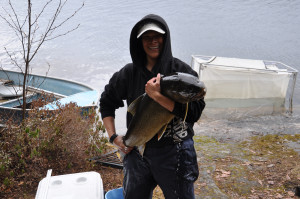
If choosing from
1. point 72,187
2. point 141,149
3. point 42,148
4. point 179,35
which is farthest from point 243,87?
point 179,35

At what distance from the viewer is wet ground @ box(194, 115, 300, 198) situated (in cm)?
453

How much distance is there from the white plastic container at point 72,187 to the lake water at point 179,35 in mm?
10746

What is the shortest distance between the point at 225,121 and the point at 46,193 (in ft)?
27.8

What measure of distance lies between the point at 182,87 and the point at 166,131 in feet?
1.65

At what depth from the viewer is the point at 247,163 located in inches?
221

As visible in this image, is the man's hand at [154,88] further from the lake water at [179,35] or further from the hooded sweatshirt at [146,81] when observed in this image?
the lake water at [179,35]

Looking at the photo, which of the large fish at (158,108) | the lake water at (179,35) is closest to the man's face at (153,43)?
the large fish at (158,108)

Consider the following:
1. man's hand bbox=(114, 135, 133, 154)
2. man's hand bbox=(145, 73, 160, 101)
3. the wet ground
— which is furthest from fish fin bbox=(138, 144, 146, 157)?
the wet ground

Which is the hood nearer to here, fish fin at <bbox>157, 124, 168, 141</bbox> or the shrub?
fish fin at <bbox>157, 124, 168, 141</bbox>

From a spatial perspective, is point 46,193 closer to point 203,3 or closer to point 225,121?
point 225,121

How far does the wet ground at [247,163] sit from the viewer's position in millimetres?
4531

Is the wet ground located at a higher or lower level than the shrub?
lower

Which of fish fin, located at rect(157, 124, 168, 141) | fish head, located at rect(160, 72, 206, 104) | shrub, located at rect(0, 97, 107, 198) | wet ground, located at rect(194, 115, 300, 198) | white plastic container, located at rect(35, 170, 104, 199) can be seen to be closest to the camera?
fish head, located at rect(160, 72, 206, 104)

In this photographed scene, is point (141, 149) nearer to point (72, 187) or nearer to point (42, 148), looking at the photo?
point (72, 187)
